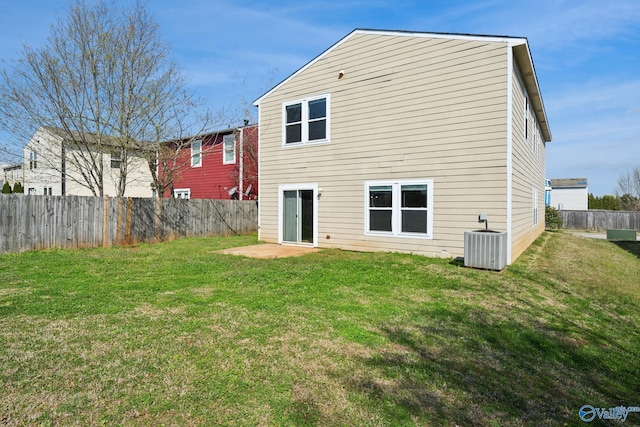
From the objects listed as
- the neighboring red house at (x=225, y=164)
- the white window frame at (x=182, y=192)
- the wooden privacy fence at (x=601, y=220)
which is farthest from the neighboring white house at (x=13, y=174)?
the wooden privacy fence at (x=601, y=220)

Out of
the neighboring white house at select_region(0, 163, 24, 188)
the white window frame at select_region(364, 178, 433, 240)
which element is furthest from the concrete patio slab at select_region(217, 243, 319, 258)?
the neighboring white house at select_region(0, 163, 24, 188)

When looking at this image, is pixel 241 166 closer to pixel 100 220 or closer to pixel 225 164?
pixel 225 164

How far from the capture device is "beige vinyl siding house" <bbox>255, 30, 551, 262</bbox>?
28.5 feet

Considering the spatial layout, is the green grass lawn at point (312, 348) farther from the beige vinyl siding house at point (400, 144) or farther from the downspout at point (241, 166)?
the downspout at point (241, 166)

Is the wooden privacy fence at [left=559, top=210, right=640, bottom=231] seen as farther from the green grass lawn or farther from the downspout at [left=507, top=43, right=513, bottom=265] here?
the green grass lawn

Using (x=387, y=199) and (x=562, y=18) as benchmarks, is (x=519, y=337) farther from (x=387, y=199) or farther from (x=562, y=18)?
(x=562, y=18)

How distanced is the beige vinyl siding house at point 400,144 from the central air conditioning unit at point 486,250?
88cm

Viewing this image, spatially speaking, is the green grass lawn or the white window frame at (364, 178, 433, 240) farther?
the white window frame at (364, 178, 433, 240)

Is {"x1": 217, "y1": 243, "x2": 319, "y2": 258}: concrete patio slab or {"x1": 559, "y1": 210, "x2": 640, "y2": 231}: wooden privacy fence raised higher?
{"x1": 559, "y1": 210, "x2": 640, "y2": 231}: wooden privacy fence

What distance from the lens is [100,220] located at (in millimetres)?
11758

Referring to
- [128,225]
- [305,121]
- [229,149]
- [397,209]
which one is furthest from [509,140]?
[229,149]

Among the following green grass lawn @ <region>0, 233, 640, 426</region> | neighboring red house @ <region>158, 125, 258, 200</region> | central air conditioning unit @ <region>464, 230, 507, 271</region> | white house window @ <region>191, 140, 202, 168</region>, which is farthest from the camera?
white house window @ <region>191, 140, 202, 168</region>

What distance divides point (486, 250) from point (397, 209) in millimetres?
2900

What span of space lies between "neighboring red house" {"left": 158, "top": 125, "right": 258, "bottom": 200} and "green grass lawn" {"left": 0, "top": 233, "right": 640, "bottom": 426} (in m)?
12.3
